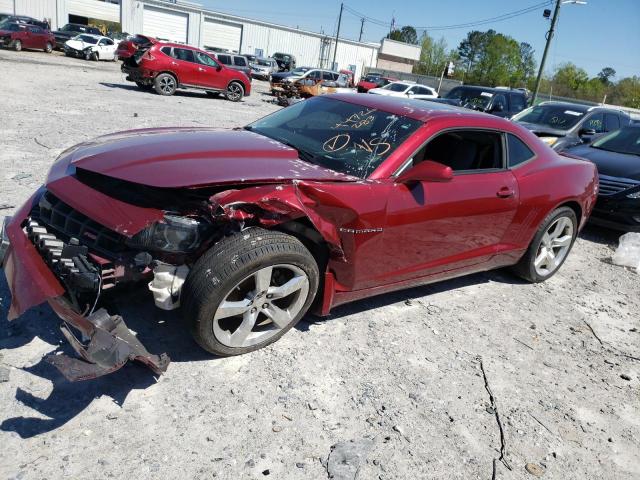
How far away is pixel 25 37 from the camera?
25828 mm

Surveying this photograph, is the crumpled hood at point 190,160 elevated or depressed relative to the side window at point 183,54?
depressed

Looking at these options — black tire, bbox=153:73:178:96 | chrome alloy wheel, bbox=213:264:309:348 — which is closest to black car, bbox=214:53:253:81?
black tire, bbox=153:73:178:96

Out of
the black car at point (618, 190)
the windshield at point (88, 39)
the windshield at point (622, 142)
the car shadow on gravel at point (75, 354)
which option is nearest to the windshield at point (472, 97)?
the windshield at point (622, 142)

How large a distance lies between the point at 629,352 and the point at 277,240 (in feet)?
9.81

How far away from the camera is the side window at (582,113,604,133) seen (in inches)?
405

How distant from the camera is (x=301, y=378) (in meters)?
2.92

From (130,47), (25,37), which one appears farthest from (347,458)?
(25,37)

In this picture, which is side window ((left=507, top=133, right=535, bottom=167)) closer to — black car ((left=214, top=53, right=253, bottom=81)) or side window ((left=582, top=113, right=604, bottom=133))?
side window ((left=582, top=113, right=604, bottom=133))

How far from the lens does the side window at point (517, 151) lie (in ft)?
13.5

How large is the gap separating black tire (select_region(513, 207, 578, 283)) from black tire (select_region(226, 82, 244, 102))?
605 inches

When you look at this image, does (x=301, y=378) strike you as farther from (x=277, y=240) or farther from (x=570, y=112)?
(x=570, y=112)

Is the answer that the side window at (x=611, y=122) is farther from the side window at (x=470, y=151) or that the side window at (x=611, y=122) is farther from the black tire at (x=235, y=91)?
the black tire at (x=235, y=91)

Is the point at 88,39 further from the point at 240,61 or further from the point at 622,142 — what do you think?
the point at 622,142

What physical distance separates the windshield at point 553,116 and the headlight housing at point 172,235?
9.46 metres
